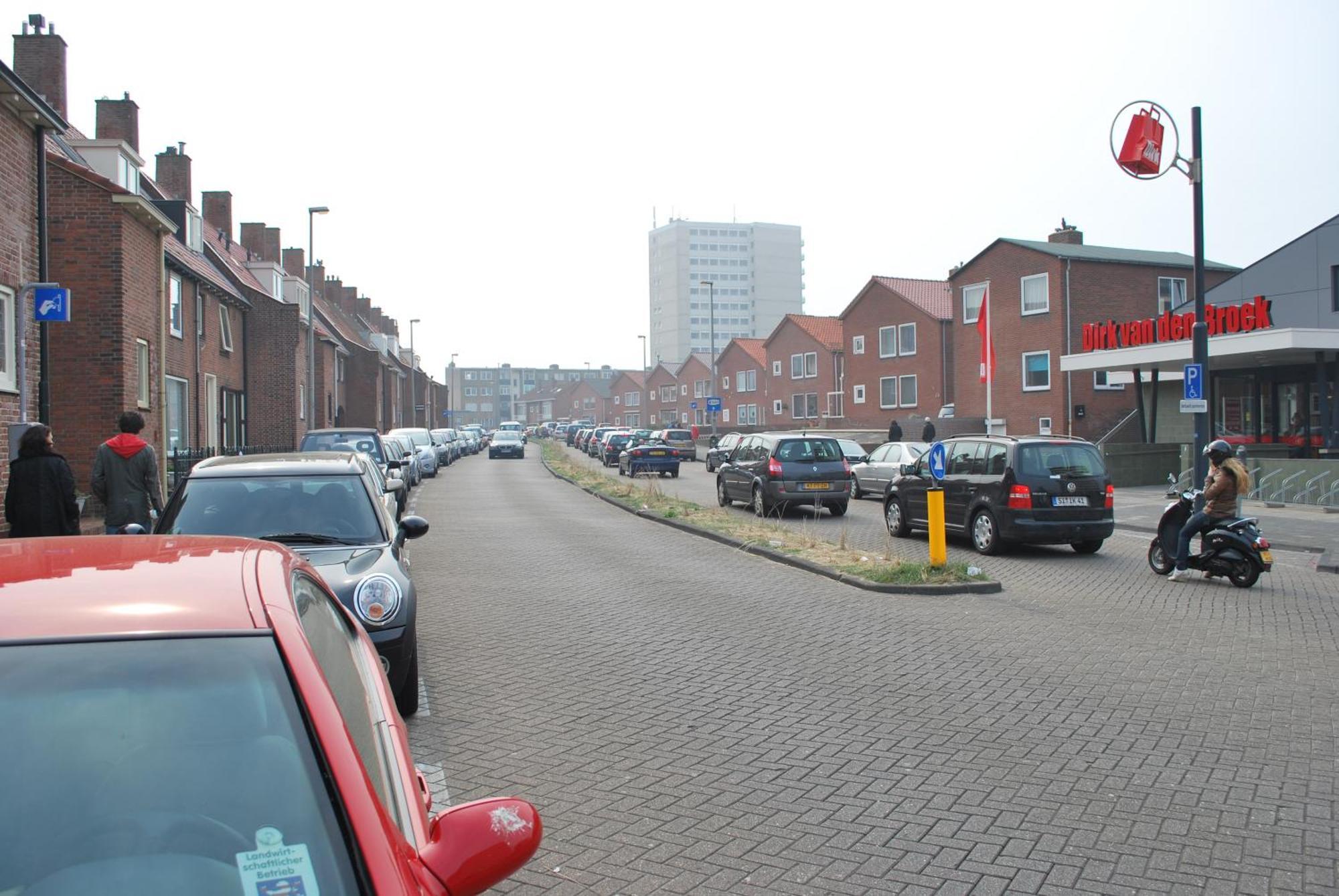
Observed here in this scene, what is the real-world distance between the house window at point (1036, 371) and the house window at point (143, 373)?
31.3m

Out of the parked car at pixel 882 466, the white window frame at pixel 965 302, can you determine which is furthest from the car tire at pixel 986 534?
the white window frame at pixel 965 302

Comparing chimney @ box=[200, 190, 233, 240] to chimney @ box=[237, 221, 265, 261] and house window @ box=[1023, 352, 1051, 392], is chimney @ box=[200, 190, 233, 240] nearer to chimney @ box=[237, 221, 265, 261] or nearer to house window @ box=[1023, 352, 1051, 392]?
chimney @ box=[237, 221, 265, 261]

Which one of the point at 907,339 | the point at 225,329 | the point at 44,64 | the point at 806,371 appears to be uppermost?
the point at 44,64

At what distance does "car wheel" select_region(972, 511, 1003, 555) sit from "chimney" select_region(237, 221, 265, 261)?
37.7 metres

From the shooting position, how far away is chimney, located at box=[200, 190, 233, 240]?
40.7 meters

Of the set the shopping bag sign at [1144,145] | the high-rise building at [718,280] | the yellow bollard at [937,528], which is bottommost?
the yellow bollard at [937,528]

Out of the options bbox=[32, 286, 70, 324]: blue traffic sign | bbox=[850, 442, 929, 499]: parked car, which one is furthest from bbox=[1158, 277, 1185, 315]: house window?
bbox=[32, 286, 70, 324]: blue traffic sign

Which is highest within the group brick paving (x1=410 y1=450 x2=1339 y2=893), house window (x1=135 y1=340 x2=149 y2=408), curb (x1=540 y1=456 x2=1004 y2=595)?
house window (x1=135 y1=340 x2=149 y2=408)

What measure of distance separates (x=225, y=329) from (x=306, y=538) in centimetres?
2673

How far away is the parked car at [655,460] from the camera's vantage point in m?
36.3

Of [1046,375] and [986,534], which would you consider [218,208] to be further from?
[986,534]

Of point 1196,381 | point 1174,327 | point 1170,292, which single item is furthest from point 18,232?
point 1170,292

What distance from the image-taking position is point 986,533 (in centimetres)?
1484

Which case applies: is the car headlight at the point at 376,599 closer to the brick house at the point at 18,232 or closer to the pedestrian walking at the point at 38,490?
the pedestrian walking at the point at 38,490
